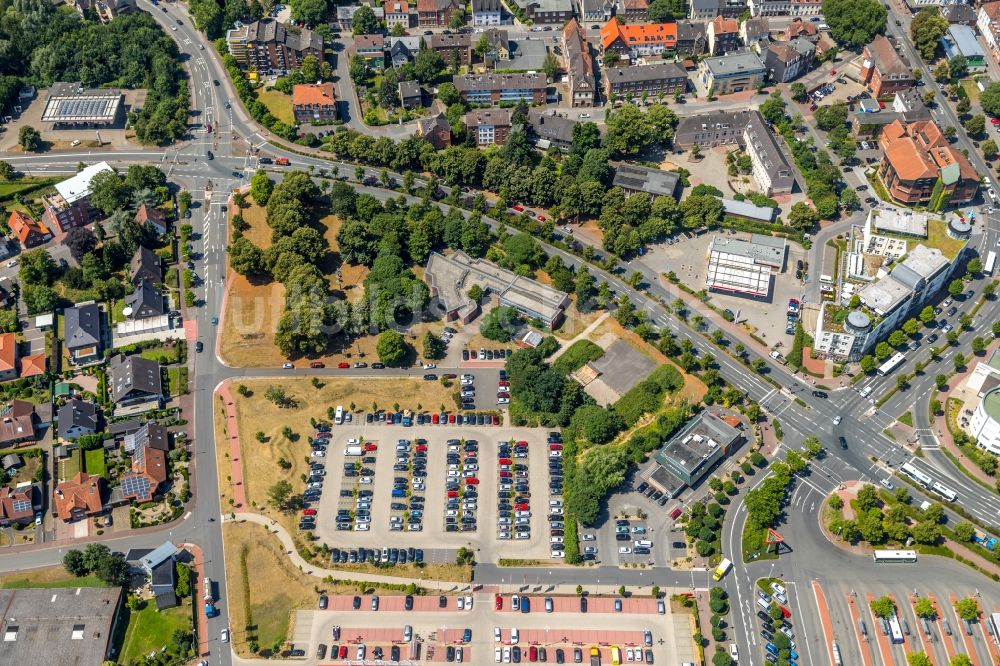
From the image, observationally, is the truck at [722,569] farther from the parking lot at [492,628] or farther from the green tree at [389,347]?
the green tree at [389,347]

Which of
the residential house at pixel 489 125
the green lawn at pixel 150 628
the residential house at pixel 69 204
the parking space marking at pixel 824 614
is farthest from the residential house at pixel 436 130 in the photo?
the parking space marking at pixel 824 614

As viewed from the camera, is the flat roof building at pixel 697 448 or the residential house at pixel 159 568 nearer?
the residential house at pixel 159 568

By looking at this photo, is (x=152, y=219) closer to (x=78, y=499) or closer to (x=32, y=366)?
(x=32, y=366)

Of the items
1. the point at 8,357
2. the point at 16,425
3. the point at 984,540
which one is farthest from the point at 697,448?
the point at 8,357

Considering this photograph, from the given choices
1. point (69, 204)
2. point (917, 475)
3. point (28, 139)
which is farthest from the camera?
point (28, 139)

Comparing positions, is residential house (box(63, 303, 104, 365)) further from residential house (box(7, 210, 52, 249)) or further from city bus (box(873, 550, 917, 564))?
city bus (box(873, 550, 917, 564))

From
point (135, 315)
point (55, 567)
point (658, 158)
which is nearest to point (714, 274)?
point (658, 158)
